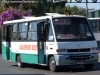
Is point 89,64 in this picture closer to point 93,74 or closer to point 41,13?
point 93,74

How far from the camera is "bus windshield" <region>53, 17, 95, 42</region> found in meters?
18.6

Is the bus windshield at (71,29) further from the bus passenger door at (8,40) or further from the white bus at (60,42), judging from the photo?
the bus passenger door at (8,40)

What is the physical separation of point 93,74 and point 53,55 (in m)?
2.50

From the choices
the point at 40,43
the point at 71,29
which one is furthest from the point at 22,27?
the point at 71,29

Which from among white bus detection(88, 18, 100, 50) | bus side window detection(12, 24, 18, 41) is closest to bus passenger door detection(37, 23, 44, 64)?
bus side window detection(12, 24, 18, 41)

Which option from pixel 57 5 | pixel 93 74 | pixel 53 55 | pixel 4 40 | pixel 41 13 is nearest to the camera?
pixel 93 74

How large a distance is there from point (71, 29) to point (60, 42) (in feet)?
3.46

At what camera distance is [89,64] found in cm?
1961

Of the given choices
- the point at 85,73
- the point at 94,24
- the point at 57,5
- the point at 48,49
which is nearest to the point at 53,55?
the point at 48,49

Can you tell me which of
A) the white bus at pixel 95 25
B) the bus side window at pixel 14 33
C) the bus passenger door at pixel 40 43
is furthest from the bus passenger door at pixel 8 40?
the white bus at pixel 95 25

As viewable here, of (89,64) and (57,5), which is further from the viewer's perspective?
(57,5)

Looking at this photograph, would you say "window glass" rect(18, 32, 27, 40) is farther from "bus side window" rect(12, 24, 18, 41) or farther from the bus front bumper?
the bus front bumper

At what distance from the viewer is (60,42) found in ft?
60.3

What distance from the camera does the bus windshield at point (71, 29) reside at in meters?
18.6
